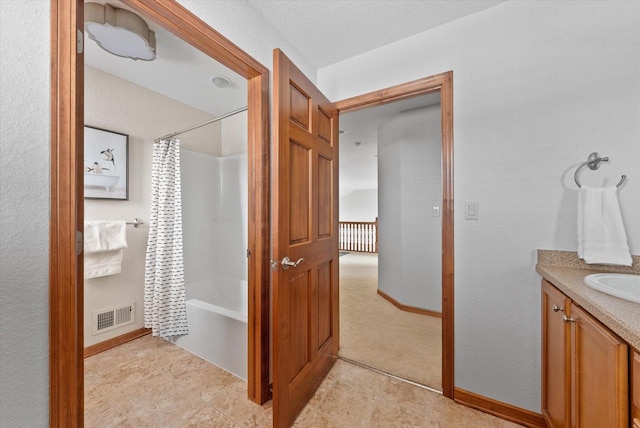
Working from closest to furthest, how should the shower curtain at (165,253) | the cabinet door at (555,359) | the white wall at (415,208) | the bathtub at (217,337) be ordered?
the cabinet door at (555,359) < the bathtub at (217,337) < the shower curtain at (165,253) < the white wall at (415,208)

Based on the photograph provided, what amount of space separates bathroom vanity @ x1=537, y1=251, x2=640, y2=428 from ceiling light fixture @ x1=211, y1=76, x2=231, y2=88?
2.75m

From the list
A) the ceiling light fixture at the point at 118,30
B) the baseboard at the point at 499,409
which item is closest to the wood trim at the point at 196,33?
the ceiling light fixture at the point at 118,30

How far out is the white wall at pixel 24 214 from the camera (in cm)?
75

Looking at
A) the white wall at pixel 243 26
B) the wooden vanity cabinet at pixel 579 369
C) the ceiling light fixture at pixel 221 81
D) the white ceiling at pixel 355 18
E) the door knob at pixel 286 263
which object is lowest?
the wooden vanity cabinet at pixel 579 369

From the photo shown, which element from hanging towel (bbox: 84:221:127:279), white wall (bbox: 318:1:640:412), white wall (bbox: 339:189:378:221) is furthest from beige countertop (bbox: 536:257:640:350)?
white wall (bbox: 339:189:378:221)

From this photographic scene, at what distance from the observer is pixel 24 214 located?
2.54 feet

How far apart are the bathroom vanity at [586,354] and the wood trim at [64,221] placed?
1.63 m

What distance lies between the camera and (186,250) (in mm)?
2818

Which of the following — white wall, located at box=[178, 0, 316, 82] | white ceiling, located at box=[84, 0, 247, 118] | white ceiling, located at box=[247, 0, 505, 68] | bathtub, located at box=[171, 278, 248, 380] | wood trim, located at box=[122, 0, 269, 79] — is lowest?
bathtub, located at box=[171, 278, 248, 380]

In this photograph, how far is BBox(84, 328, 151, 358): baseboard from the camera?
2.07 metres

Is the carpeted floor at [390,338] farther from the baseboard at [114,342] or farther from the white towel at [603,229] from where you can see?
the baseboard at [114,342]

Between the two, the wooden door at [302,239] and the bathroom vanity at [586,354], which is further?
Result: the wooden door at [302,239]

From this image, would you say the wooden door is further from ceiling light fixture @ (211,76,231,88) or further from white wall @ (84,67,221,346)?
white wall @ (84,67,221,346)

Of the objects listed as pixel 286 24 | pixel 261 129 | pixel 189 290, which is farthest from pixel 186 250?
pixel 286 24
